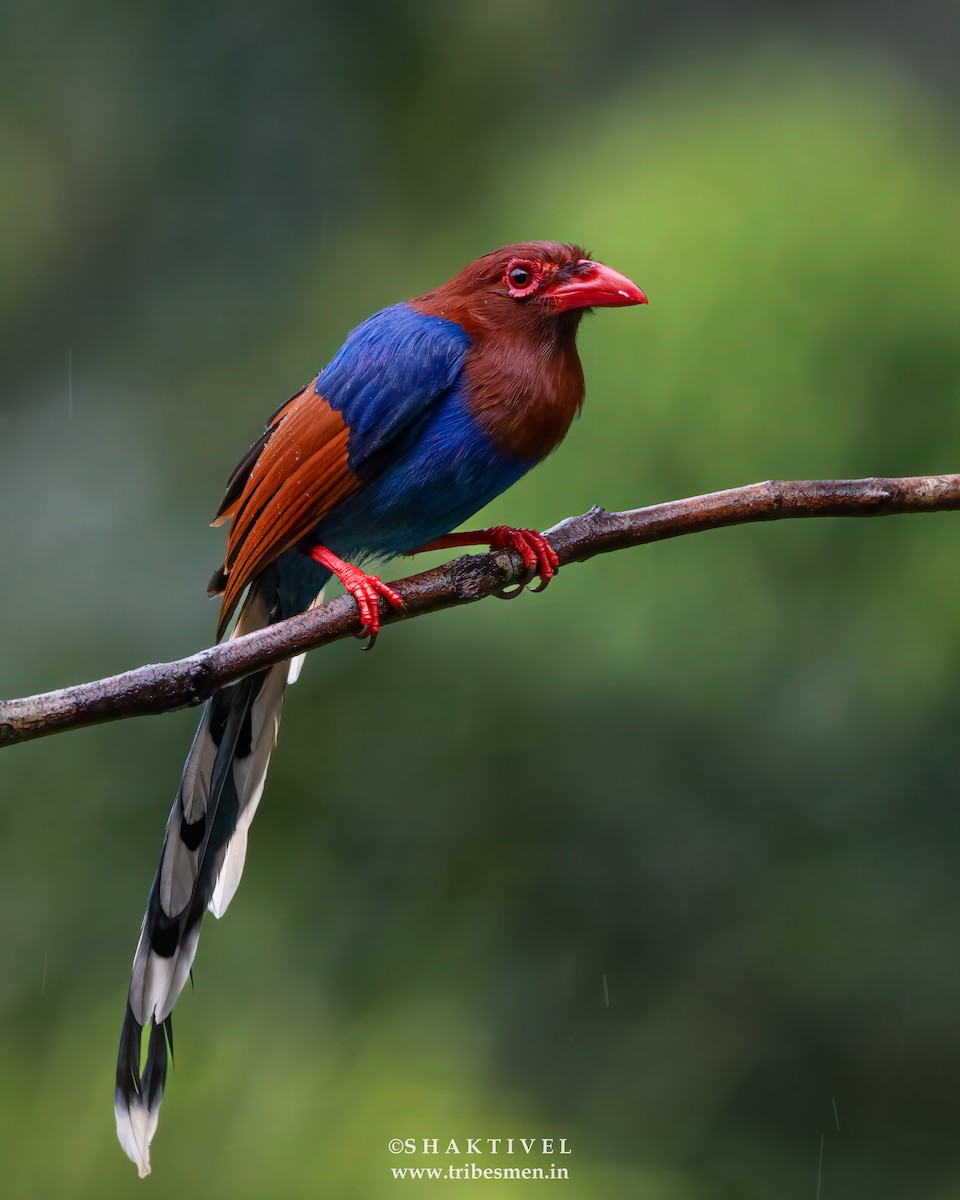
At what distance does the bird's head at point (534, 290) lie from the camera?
6.22 feet

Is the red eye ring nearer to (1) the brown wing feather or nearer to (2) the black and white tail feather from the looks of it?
(1) the brown wing feather

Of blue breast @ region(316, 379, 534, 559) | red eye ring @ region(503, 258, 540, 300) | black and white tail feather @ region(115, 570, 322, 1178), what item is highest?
red eye ring @ region(503, 258, 540, 300)

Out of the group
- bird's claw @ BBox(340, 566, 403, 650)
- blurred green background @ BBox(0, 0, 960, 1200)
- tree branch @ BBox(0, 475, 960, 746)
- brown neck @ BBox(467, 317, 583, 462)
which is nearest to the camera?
tree branch @ BBox(0, 475, 960, 746)

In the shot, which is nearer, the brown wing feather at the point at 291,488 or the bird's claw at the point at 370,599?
the bird's claw at the point at 370,599

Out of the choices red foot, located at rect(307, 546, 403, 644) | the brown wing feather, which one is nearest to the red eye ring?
the brown wing feather

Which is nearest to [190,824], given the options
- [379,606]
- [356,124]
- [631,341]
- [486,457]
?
[379,606]

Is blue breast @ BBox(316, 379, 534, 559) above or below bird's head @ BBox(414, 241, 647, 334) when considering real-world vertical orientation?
below

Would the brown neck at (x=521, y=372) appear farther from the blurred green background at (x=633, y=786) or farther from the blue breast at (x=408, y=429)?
the blurred green background at (x=633, y=786)

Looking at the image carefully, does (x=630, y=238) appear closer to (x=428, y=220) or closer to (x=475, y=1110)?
(x=428, y=220)

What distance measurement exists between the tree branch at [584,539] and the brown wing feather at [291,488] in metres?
0.19

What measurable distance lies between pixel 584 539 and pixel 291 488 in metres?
0.45

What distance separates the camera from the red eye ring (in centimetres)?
194

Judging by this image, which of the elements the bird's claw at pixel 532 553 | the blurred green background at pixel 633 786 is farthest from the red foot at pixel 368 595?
A: the blurred green background at pixel 633 786

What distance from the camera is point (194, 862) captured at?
2.19 m
